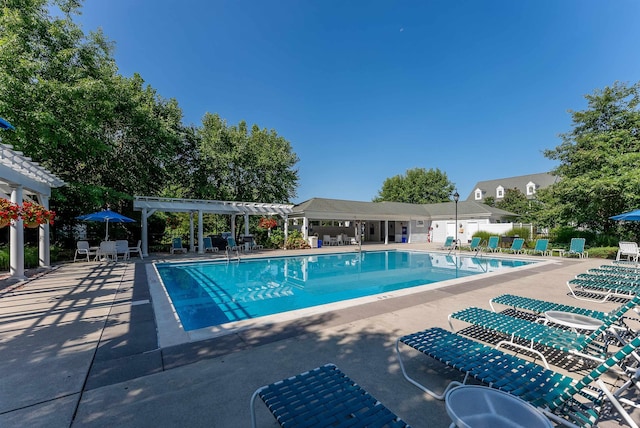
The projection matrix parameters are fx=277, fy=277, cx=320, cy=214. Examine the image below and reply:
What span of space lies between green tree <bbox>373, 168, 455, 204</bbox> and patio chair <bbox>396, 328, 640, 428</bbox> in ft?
140

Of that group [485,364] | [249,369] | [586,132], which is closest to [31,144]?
[249,369]

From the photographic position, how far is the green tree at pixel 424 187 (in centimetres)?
4303

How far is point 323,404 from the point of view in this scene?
5.98 feet

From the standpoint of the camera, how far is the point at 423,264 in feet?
46.3

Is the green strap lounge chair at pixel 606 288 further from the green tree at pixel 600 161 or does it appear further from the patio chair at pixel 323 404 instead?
the green tree at pixel 600 161

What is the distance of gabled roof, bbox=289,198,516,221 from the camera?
68.4 ft

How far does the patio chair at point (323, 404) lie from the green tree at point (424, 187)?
4361 centimetres

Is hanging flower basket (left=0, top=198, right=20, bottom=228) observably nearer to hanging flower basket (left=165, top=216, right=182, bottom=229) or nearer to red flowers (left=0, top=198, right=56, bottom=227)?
red flowers (left=0, top=198, right=56, bottom=227)

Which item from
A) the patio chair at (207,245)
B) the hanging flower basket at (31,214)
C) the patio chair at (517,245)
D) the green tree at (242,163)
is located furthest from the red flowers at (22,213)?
the patio chair at (517,245)

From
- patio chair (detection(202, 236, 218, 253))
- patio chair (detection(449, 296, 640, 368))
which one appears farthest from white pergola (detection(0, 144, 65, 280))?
patio chair (detection(449, 296, 640, 368))

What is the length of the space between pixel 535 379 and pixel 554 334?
1371 mm

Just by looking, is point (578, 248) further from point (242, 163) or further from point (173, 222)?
point (173, 222)

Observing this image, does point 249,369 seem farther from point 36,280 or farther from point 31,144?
point 31,144

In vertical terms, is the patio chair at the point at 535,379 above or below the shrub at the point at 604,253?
above
